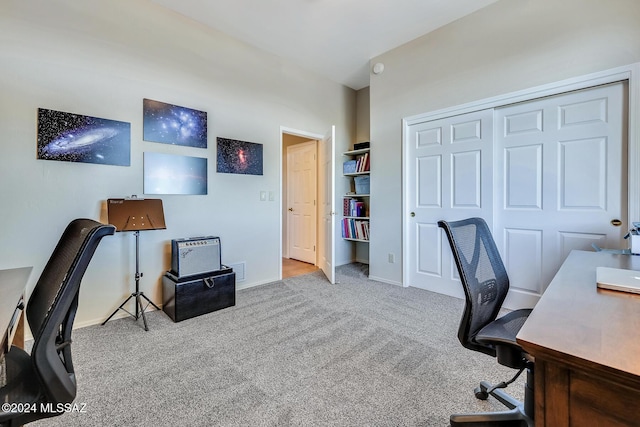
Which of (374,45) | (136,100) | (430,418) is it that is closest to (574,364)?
(430,418)

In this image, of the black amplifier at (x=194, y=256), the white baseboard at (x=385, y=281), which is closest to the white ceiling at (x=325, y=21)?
the black amplifier at (x=194, y=256)

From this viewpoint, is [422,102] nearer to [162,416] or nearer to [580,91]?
[580,91]

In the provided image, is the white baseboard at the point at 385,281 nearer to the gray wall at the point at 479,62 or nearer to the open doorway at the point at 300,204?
the gray wall at the point at 479,62

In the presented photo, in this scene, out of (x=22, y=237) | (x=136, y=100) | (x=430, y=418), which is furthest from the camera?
(x=136, y=100)

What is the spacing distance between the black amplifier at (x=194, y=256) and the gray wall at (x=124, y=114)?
247 mm

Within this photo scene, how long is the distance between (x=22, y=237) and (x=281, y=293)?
217cm

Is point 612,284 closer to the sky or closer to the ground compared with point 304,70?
closer to the ground

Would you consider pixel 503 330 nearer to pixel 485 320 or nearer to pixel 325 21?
pixel 485 320

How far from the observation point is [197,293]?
250cm

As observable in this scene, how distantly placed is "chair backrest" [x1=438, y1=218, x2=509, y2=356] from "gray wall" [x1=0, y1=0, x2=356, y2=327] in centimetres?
249

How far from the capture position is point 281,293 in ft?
10.2

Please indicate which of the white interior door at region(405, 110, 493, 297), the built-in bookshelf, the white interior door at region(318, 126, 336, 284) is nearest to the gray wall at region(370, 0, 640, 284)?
the white interior door at region(405, 110, 493, 297)

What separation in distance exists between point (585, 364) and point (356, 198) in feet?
13.0

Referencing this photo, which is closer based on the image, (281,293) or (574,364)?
(574,364)
